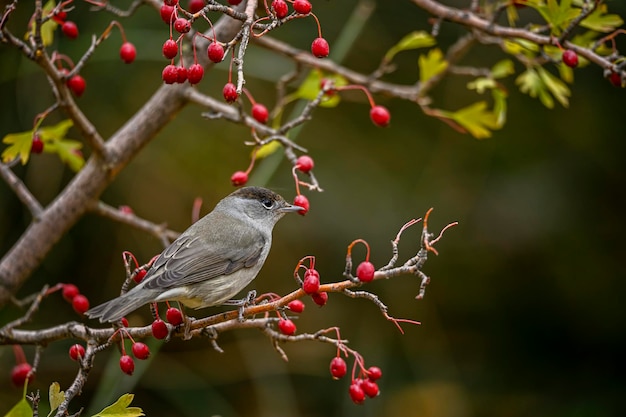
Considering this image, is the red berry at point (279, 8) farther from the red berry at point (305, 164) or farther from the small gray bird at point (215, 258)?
the small gray bird at point (215, 258)

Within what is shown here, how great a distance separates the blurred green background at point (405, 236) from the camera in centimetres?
432

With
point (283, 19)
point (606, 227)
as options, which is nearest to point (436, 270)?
point (606, 227)

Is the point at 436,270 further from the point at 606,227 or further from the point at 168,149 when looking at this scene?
the point at 168,149

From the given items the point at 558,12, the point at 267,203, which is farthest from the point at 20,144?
the point at 558,12

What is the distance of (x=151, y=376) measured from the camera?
166 inches

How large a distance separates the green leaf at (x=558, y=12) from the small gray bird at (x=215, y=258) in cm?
104

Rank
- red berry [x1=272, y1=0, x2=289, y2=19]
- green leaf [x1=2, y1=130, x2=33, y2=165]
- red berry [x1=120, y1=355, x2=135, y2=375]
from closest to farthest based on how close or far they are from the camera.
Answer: red berry [x1=272, y1=0, x2=289, y2=19]
red berry [x1=120, y1=355, x2=135, y2=375]
green leaf [x1=2, y1=130, x2=33, y2=165]

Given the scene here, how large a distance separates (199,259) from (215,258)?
0.07m

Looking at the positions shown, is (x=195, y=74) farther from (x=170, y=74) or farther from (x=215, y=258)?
(x=215, y=258)

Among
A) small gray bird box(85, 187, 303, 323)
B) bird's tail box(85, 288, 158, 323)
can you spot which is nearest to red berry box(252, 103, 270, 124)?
small gray bird box(85, 187, 303, 323)

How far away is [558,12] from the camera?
8.01 ft

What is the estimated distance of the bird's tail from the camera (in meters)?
2.06

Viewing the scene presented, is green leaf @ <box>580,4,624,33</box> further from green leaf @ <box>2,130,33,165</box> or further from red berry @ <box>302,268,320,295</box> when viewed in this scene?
green leaf @ <box>2,130,33,165</box>

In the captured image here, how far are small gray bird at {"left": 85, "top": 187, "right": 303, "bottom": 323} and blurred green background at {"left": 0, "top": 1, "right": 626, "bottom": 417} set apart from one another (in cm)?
121
